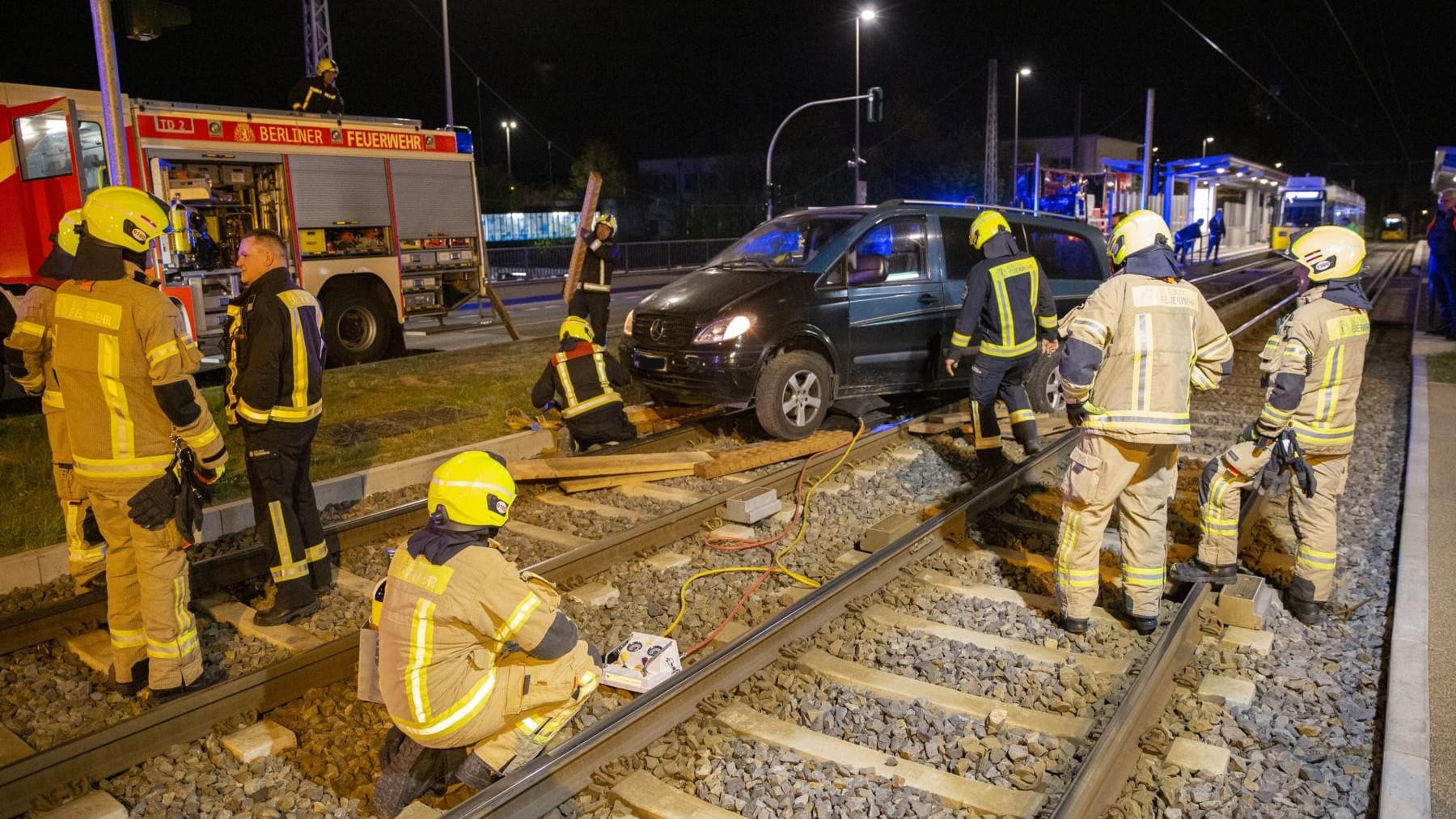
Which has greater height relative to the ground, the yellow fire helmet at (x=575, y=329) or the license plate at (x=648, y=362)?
the yellow fire helmet at (x=575, y=329)

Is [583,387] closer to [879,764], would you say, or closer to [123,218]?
[123,218]

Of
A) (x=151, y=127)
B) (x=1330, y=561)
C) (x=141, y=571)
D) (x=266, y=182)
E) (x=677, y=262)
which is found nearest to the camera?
(x=141, y=571)

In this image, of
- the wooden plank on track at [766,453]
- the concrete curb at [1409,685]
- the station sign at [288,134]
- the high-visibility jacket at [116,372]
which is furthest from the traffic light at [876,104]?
the high-visibility jacket at [116,372]

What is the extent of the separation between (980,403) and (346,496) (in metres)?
4.64

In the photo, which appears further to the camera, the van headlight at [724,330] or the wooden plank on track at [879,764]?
the van headlight at [724,330]

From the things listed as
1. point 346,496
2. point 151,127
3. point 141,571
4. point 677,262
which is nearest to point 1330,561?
point 141,571

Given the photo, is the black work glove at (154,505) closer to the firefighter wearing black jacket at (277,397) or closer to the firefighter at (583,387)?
the firefighter wearing black jacket at (277,397)

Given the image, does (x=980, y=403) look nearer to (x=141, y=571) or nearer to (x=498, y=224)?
(x=141, y=571)

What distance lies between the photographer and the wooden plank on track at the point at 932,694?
4.16m

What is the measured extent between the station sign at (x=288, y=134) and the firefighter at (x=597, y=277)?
14.4ft

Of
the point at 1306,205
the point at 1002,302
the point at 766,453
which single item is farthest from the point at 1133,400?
the point at 1306,205

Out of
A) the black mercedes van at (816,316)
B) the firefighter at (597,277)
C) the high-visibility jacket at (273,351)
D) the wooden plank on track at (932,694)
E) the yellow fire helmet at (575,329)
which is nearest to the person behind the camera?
the wooden plank on track at (932,694)

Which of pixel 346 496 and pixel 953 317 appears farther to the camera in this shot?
pixel 953 317

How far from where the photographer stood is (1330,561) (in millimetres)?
5230
